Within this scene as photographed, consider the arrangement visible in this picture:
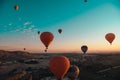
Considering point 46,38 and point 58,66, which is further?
point 46,38

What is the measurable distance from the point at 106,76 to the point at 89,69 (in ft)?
41.0

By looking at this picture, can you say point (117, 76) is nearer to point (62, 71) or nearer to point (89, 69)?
point (89, 69)

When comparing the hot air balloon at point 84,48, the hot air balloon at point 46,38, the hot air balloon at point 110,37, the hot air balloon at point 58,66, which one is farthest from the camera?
the hot air balloon at point 84,48

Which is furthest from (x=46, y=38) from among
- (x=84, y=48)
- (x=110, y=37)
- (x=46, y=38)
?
(x=84, y=48)

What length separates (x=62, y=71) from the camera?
968 inches

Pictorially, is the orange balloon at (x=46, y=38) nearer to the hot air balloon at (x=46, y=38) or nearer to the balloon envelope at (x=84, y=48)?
the hot air balloon at (x=46, y=38)

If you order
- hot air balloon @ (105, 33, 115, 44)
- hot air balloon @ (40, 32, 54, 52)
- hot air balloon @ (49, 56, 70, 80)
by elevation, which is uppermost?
hot air balloon @ (105, 33, 115, 44)

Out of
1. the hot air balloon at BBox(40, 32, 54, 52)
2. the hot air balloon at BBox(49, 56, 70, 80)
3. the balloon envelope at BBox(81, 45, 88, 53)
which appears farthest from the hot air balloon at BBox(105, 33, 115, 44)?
the hot air balloon at BBox(49, 56, 70, 80)

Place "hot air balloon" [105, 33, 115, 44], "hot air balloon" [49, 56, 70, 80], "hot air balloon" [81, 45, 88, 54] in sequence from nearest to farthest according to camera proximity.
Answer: "hot air balloon" [49, 56, 70, 80] → "hot air balloon" [105, 33, 115, 44] → "hot air balloon" [81, 45, 88, 54]

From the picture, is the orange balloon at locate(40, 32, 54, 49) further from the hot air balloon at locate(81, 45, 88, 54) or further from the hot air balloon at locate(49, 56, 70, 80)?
the hot air balloon at locate(81, 45, 88, 54)

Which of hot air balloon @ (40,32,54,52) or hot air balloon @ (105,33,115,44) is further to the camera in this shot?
hot air balloon @ (105,33,115,44)

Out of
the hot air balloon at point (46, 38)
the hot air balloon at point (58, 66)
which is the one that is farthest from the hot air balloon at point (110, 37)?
the hot air balloon at point (58, 66)

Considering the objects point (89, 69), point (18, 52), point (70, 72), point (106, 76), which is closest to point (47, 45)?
point (70, 72)

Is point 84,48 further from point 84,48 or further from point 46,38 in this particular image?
point 46,38
